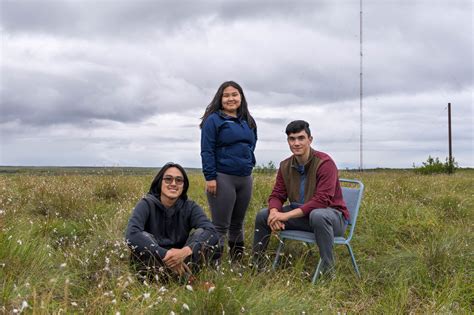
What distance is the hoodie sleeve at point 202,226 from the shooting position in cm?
421

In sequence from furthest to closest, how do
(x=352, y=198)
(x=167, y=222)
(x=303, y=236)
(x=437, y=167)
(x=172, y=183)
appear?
(x=437, y=167) → (x=352, y=198) → (x=303, y=236) → (x=167, y=222) → (x=172, y=183)

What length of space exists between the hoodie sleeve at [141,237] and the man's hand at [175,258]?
0.06 meters

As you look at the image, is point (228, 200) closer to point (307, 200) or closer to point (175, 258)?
point (307, 200)

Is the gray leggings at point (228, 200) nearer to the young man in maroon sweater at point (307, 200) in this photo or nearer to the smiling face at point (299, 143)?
the young man in maroon sweater at point (307, 200)

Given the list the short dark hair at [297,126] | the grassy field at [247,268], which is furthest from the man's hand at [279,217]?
the short dark hair at [297,126]

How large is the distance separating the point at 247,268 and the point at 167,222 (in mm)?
947

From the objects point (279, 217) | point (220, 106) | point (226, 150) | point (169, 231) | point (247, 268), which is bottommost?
point (247, 268)

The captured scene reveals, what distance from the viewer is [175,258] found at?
13.0ft

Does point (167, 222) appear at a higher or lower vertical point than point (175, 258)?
higher

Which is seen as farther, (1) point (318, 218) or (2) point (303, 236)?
(2) point (303, 236)

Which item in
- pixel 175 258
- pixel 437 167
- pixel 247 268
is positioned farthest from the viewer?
pixel 437 167

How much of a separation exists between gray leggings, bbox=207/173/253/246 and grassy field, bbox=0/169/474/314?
544 mm

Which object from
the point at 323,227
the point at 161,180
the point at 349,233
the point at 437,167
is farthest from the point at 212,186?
the point at 437,167

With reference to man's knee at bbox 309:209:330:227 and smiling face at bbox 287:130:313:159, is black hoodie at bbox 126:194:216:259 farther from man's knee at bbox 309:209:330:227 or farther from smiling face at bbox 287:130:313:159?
smiling face at bbox 287:130:313:159
